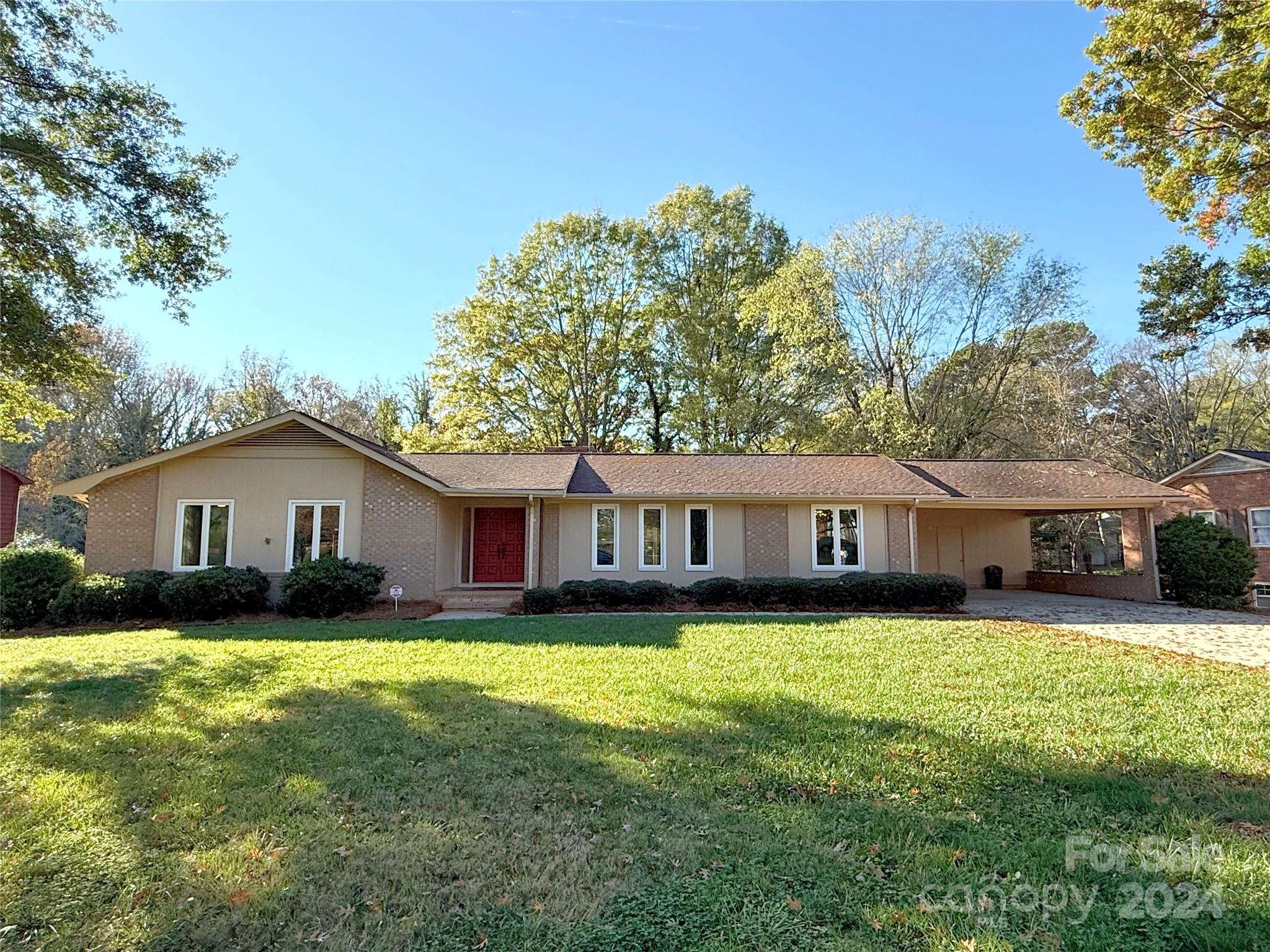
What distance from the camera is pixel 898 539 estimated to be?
16.0 m

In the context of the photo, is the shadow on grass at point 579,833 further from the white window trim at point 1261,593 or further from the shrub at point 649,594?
the white window trim at point 1261,593

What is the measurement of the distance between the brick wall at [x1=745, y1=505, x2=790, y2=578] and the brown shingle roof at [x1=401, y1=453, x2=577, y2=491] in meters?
4.88

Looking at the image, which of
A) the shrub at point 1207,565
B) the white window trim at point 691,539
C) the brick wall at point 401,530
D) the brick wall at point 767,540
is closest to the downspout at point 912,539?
the brick wall at point 767,540

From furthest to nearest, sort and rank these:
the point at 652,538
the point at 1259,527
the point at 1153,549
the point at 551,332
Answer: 1. the point at 551,332
2. the point at 1259,527
3. the point at 1153,549
4. the point at 652,538

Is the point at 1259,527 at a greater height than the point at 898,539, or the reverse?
the point at 1259,527

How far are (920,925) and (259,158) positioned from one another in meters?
15.4

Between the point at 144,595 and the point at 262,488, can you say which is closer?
the point at 144,595

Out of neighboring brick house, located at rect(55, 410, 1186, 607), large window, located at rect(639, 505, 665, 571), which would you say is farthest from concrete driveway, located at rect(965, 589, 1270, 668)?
large window, located at rect(639, 505, 665, 571)

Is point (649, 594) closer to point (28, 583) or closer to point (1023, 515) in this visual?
point (28, 583)

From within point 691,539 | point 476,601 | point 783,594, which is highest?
point 691,539

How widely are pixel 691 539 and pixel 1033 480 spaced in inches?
398

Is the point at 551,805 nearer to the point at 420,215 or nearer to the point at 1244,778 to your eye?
the point at 1244,778

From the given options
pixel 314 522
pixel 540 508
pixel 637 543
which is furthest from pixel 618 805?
pixel 314 522

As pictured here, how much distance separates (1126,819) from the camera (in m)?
3.69
